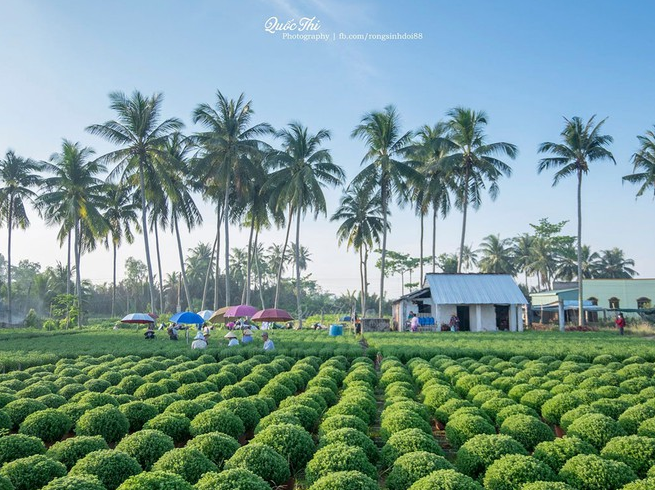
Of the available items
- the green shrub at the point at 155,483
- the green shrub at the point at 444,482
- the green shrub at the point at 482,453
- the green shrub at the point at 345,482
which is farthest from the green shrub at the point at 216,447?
the green shrub at the point at 482,453

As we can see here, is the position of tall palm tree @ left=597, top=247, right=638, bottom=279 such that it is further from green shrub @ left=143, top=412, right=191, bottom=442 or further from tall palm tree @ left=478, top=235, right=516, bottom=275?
green shrub @ left=143, top=412, right=191, bottom=442

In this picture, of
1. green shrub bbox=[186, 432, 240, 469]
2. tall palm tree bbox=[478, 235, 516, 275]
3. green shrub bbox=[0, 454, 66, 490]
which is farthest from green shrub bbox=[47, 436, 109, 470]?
tall palm tree bbox=[478, 235, 516, 275]

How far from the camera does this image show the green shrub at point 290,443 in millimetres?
7609

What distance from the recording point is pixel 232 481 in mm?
5637

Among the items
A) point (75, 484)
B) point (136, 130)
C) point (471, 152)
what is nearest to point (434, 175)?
point (471, 152)

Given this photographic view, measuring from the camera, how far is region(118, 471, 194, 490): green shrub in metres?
5.43

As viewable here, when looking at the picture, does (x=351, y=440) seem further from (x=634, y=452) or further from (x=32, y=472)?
(x=32, y=472)

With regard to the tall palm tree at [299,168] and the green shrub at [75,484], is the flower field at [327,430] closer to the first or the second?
the green shrub at [75,484]

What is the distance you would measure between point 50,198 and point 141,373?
104 ft

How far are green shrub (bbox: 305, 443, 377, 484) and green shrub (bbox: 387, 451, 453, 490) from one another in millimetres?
400

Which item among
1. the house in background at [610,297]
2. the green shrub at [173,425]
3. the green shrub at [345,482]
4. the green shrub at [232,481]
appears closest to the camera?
A: the green shrub at [232,481]

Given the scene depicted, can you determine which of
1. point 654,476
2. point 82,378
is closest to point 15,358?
point 82,378

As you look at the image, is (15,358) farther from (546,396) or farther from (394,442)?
(546,396)

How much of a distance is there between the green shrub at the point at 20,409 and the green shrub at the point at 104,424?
1.63 metres
